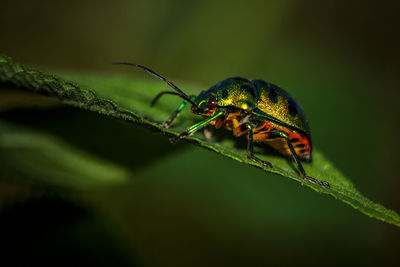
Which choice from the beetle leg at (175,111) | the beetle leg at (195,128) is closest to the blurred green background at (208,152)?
the beetle leg at (175,111)

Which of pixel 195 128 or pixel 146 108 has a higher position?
pixel 146 108

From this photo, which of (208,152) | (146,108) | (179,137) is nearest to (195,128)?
(179,137)

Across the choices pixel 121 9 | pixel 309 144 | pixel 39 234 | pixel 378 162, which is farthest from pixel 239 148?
pixel 121 9

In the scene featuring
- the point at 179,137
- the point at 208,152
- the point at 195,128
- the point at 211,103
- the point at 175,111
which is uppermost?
the point at 208,152

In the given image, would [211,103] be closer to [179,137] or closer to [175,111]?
[175,111]

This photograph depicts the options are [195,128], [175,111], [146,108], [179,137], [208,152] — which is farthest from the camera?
[208,152]

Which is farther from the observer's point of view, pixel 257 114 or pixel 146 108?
pixel 146 108

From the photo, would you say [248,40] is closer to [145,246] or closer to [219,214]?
[219,214]
